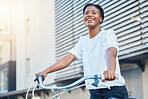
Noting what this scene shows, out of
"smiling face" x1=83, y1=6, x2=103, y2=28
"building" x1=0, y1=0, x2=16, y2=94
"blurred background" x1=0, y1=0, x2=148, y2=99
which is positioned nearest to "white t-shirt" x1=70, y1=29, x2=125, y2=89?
"smiling face" x1=83, y1=6, x2=103, y2=28

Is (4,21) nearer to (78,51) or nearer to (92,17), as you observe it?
(78,51)

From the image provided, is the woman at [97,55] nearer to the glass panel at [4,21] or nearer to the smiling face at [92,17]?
the smiling face at [92,17]

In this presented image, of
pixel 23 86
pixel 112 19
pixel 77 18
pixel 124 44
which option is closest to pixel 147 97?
pixel 124 44

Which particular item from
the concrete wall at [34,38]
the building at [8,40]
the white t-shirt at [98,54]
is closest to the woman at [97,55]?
the white t-shirt at [98,54]

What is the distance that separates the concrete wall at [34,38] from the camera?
1266 centimetres

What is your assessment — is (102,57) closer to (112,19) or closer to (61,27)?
(112,19)

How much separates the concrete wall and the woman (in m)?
9.12

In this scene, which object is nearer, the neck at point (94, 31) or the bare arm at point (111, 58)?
the bare arm at point (111, 58)

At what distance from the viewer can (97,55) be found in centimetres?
274

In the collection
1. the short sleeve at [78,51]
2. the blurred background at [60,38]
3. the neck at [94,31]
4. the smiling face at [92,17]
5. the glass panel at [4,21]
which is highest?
the glass panel at [4,21]

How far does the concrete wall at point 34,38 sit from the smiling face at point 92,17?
30.3 feet

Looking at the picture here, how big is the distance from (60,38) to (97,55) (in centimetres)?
863

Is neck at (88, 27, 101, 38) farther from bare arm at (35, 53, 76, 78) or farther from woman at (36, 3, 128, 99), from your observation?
bare arm at (35, 53, 76, 78)

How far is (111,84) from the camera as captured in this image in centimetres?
259
